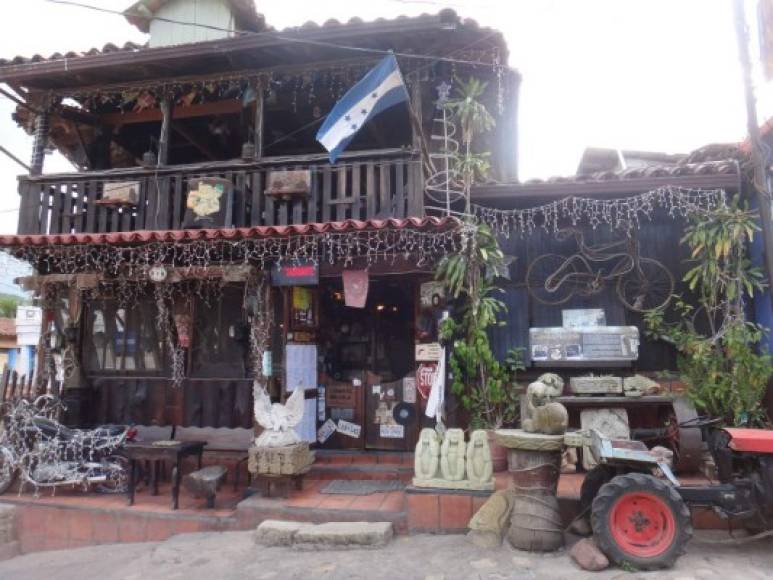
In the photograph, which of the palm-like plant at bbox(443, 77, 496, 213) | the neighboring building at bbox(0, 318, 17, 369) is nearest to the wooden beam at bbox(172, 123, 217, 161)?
the palm-like plant at bbox(443, 77, 496, 213)

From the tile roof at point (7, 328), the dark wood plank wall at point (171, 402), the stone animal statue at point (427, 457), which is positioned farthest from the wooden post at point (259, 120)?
the tile roof at point (7, 328)

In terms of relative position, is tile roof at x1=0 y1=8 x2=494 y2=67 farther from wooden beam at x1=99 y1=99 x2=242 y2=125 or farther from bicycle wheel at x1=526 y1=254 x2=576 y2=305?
bicycle wheel at x1=526 y1=254 x2=576 y2=305

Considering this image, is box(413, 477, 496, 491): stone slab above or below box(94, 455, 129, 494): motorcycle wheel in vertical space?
above

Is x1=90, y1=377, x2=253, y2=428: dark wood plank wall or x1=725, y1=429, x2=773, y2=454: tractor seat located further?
x1=90, y1=377, x2=253, y2=428: dark wood plank wall

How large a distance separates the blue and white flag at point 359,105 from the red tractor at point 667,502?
5.04 meters

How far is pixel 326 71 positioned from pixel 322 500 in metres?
6.34

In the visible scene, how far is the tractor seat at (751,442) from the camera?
494cm

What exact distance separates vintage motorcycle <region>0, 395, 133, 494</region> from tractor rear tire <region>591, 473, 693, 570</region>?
6.49 m

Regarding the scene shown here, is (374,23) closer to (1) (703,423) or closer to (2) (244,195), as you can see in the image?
(2) (244,195)

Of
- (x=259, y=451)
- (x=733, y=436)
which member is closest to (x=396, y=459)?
(x=259, y=451)

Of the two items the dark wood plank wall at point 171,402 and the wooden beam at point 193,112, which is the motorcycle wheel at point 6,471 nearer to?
the dark wood plank wall at point 171,402

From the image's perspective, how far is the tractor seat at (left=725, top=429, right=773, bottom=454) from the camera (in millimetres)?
4938

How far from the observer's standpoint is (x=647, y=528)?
499 cm

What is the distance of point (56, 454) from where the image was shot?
7676mm
